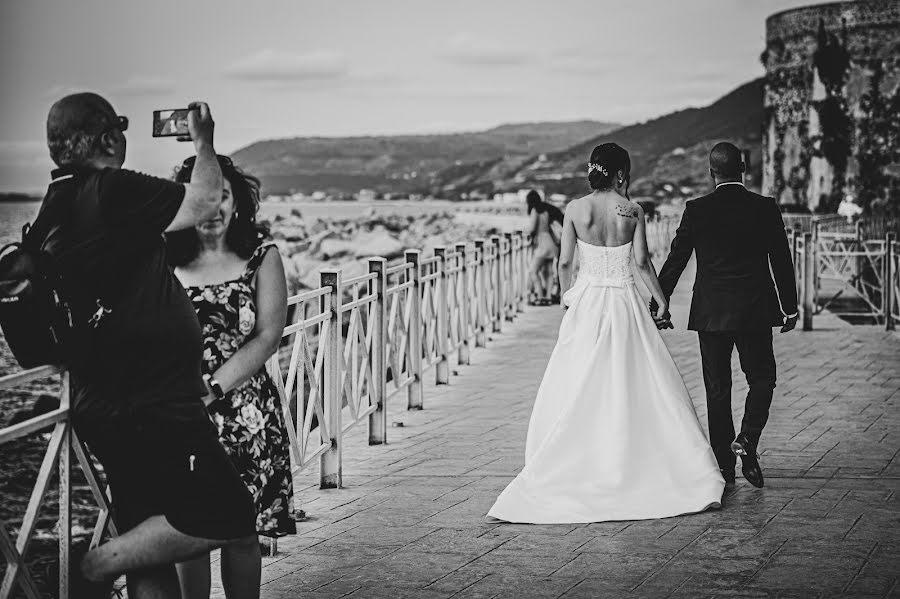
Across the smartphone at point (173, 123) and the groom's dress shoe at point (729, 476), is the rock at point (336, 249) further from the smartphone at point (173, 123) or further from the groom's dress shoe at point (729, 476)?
the smartphone at point (173, 123)

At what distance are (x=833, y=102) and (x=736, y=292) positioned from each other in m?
36.2

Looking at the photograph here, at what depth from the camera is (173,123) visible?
3164 mm

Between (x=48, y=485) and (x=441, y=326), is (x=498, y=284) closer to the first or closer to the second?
(x=441, y=326)

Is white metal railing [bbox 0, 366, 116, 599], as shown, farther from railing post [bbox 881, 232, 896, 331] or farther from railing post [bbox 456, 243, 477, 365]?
railing post [bbox 881, 232, 896, 331]

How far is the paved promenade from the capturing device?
14.7 ft

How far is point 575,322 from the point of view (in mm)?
5930

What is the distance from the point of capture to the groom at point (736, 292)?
5.91 m

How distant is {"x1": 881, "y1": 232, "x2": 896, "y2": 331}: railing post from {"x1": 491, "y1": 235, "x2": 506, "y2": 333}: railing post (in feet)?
14.3

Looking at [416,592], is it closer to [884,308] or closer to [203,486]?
[203,486]

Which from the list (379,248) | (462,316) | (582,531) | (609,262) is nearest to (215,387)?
(582,531)

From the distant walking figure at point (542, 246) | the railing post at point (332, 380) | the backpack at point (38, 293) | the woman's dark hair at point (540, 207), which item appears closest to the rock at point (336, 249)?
the distant walking figure at point (542, 246)

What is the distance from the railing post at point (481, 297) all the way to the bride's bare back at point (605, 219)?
20.8 ft

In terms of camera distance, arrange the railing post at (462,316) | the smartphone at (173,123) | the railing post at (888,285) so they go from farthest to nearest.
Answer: the railing post at (888,285), the railing post at (462,316), the smartphone at (173,123)

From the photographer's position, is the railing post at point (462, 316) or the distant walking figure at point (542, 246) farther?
the distant walking figure at point (542, 246)
